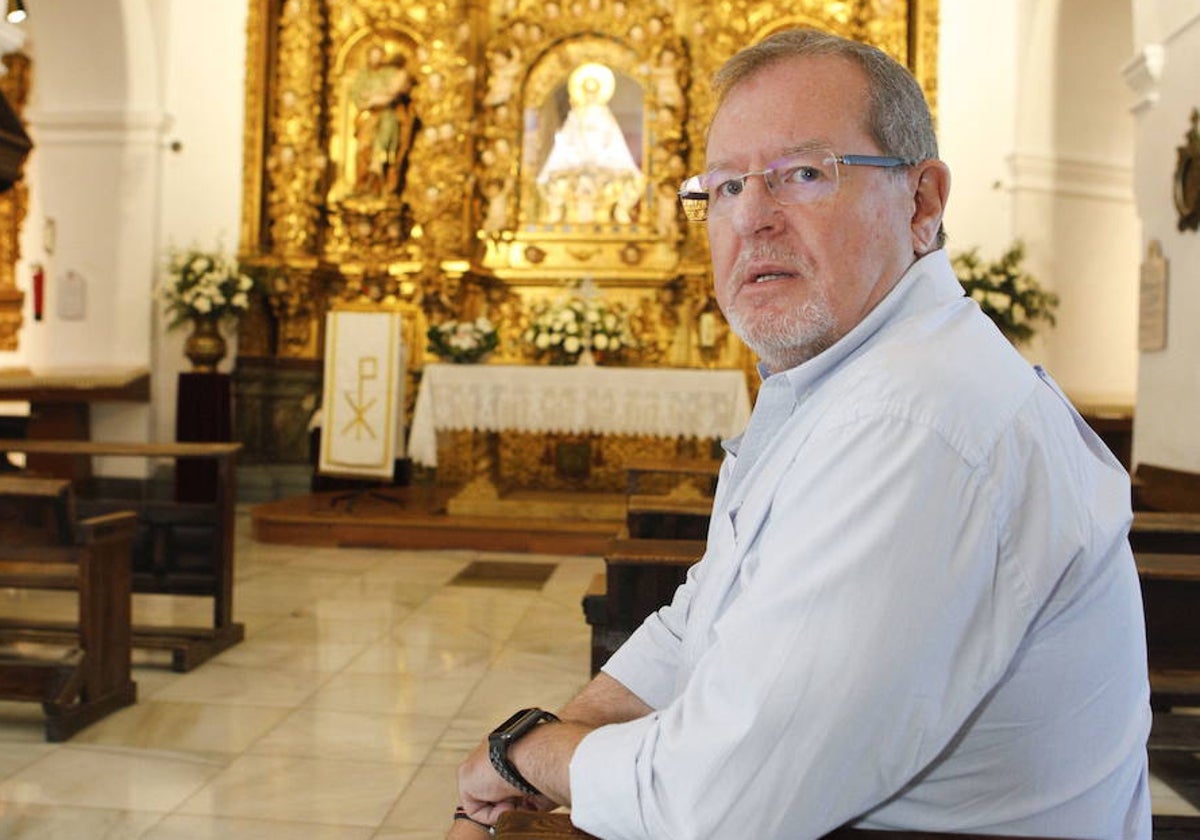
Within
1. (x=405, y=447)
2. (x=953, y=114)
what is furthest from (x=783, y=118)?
(x=953, y=114)

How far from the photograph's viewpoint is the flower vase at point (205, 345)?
30.3ft

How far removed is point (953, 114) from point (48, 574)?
26.2ft

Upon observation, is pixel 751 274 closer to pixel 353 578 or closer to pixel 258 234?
pixel 353 578

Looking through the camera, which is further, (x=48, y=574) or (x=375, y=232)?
(x=375, y=232)

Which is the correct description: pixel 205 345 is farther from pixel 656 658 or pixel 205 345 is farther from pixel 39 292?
pixel 656 658

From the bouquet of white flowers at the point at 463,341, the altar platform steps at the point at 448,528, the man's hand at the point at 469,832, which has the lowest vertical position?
the altar platform steps at the point at 448,528

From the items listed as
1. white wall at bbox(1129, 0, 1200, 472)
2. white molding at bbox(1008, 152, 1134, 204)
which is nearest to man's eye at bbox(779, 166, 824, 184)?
white wall at bbox(1129, 0, 1200, 472)

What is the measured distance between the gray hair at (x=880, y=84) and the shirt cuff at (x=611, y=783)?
736 millimetres

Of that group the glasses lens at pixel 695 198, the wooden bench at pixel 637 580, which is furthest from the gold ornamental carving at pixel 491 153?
the glasses lens at pixel 695 198

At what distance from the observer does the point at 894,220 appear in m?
1.38

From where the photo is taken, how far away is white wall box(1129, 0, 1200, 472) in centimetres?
534

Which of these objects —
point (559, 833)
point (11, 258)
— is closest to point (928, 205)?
point (559, 833)

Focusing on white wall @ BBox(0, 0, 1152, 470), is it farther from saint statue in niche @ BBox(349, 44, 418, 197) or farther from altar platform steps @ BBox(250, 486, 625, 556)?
altar platform steps @ BBox(250, 486, 625, 556)

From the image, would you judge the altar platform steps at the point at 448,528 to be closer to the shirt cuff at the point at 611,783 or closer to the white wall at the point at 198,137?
the white wall at the point at 198,137
